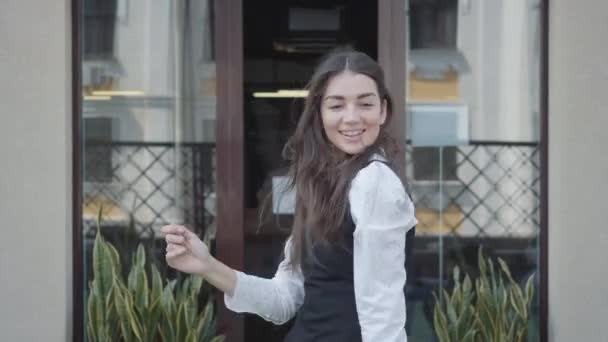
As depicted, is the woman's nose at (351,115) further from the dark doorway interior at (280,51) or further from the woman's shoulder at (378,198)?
the dark doorway interior at (280,51)

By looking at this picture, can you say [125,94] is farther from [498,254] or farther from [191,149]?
[498,254]

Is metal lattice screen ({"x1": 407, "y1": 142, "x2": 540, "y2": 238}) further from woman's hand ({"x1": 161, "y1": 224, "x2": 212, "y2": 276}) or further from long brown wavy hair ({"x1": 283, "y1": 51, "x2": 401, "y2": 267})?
woman's hand ({"x1": 161, "y1": 224, "x2": 212, "y2": 276})

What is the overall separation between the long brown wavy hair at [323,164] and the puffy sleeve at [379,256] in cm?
7

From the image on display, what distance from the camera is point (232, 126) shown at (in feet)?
14.2

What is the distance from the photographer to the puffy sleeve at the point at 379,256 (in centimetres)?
154

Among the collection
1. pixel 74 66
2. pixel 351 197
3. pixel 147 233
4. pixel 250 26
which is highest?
pixel 250 26

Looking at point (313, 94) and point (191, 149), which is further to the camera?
point (191, 149)

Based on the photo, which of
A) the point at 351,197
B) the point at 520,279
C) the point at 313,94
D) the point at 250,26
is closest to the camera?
the point at 351,197

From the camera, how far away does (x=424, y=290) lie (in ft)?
14.3
